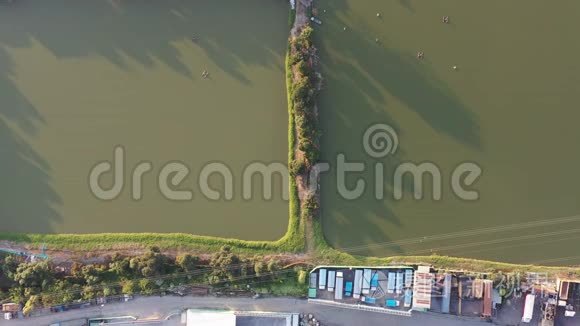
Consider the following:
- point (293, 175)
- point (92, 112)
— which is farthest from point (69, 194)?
point (293, 175)

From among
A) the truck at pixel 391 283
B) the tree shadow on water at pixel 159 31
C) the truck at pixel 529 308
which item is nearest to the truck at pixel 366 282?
the truck at pixel 391 283

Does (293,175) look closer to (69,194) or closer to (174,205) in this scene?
(174,205)

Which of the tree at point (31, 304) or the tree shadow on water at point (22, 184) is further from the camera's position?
the tree shadow on water at point (22, 184)

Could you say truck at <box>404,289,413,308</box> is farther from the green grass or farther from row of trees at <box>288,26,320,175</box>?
row of trees at <box>288,26,320,175</box>

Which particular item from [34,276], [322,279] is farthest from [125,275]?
[322,279]

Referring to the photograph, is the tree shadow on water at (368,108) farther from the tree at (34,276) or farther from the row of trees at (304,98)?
the tree at (34,276)

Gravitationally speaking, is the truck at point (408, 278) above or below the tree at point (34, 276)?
above

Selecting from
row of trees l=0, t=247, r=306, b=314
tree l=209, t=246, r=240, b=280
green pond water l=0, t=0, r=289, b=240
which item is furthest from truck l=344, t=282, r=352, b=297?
tree l=209, t=246, r=240, b=280
